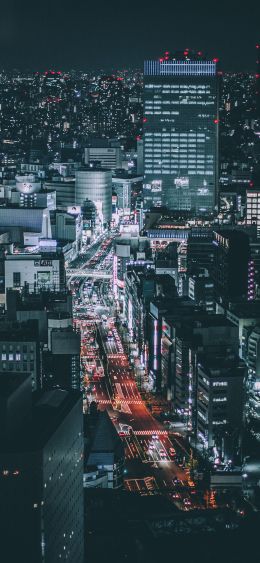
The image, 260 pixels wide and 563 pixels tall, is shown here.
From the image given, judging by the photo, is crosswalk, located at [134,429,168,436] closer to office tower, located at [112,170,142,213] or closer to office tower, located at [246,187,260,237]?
office tower, located at [246,187,260,237]

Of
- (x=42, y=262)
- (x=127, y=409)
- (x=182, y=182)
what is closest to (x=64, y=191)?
(x=182, y=182)

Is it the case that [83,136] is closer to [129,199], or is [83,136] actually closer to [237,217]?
[129,199]

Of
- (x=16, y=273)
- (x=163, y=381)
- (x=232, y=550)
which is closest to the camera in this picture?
(x=232, y=550)

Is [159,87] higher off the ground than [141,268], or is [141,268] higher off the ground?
[159,87]

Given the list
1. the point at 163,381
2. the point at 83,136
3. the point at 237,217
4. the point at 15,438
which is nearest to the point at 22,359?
the point at 163,381

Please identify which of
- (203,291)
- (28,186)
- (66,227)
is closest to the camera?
(203,291)

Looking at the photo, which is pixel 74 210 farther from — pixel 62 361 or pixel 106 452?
pixel 106 452

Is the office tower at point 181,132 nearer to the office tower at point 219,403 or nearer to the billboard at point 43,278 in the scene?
the billboard at point 43,278
